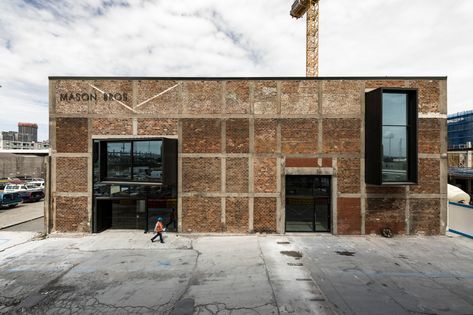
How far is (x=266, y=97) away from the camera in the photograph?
13617mm

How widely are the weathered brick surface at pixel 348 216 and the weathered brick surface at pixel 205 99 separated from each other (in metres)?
9.58

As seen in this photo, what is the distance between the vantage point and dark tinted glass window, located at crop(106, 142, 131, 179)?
13.1m

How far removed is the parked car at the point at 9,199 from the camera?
798 inches

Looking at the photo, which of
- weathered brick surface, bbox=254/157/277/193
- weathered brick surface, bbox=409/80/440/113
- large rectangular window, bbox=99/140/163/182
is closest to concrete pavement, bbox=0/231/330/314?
weathered brick surface, bbox=254/157/277/193

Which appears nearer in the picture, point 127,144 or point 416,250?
point 416,250

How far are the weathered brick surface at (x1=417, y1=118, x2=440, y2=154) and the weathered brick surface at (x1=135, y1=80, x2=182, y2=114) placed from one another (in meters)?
15.0

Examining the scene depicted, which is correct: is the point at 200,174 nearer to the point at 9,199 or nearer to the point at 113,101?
the point at 113,101

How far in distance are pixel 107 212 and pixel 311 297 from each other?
1333cm

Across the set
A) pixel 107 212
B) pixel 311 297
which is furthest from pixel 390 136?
pixel 107 212

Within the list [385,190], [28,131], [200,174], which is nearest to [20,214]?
[200,174]

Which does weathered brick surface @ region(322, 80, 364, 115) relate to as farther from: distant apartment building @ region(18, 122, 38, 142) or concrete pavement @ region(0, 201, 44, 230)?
distant apartment building @ region(18, 122, 38, 142)

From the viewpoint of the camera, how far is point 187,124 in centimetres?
1364

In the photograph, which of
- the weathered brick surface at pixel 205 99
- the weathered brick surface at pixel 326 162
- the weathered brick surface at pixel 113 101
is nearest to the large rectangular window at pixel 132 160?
the weathered brick surface at pixel 113 101

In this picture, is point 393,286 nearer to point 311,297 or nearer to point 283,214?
point 311,297
